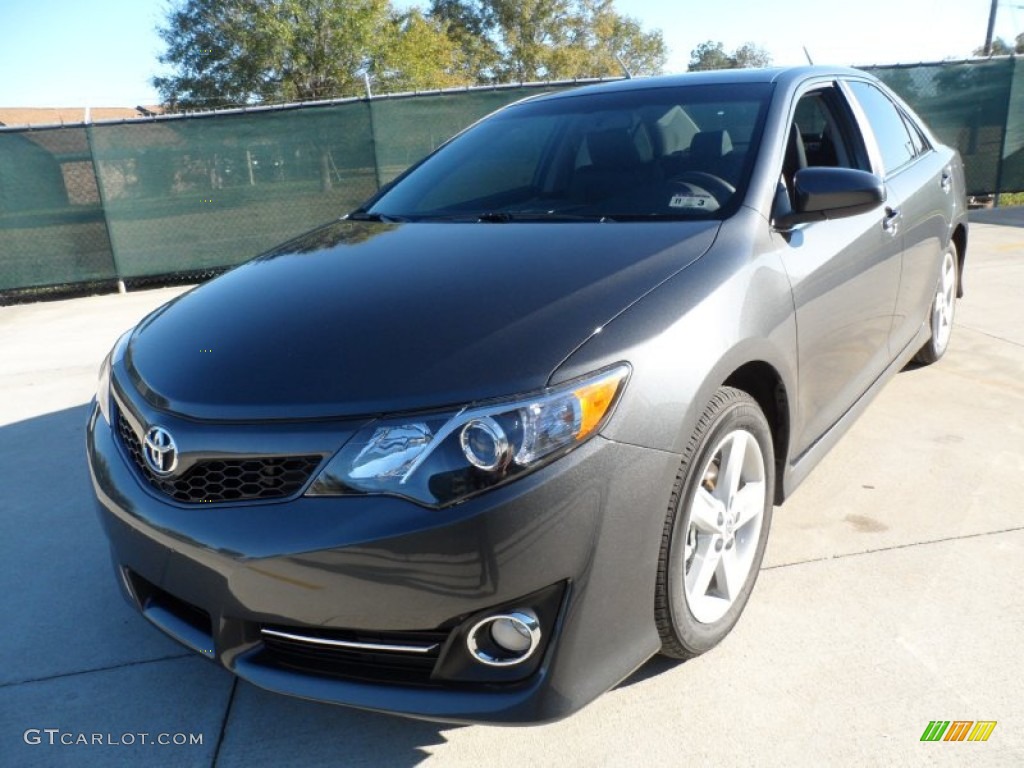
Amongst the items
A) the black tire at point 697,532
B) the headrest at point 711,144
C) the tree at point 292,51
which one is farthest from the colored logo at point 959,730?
the tree at point 292,51

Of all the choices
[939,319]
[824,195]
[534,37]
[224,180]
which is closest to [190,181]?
[224,180]

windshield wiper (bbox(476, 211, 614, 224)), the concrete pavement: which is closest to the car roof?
windshield wiper (bbox(476, 211, 614, 224))

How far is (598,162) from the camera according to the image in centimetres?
302

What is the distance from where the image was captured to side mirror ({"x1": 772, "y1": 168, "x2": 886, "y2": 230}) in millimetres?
2465

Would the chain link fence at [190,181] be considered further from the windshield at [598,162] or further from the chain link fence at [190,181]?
the windshield at [598,162]

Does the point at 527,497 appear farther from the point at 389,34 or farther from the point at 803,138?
the point at 389,34

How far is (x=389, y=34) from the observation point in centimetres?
2795

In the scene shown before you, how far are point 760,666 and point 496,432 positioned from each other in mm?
1119

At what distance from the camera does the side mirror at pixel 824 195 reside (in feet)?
8.09

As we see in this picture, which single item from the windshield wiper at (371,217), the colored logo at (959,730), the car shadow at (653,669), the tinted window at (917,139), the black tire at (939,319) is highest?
the tinted window at (917,139)

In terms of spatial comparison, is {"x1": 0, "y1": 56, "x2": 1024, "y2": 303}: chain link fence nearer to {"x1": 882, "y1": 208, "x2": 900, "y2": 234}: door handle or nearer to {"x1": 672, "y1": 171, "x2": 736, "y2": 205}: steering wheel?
{"x1": 882, "y1": 208, "x2": 900, "y2": 234}: door handle

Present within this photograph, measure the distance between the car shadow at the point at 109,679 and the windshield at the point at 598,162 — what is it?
162cm

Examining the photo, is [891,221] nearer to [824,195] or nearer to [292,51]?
[824,195]

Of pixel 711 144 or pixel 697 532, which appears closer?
pixel 697 532
